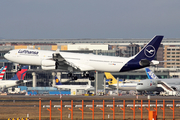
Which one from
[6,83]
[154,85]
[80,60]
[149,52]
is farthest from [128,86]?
[149,52]

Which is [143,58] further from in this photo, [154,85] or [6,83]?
[6,83]

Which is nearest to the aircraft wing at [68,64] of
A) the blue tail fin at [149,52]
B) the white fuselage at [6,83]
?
the blue tail fin at [149,52]

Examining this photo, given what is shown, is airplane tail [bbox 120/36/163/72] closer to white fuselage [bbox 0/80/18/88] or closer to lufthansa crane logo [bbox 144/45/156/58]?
lufthansa crane logo [bbox 144/45/156/58]

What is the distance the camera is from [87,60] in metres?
68.6

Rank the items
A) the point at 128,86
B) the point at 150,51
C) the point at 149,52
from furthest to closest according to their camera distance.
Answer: the point at 128,86 → the point at 150,51 → the point at 149,52

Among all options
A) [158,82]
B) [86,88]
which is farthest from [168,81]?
[86,88]

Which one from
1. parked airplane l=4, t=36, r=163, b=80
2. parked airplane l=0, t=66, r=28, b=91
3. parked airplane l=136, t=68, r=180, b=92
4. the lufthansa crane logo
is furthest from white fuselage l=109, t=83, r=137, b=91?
the lufthansa crane logo

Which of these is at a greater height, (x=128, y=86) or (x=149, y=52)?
(x=149, y=52)

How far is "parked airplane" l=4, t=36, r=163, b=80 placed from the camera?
220ft

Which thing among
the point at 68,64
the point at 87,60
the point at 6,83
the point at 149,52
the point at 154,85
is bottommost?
the point at 154,85

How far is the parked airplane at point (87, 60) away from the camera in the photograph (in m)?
67.0

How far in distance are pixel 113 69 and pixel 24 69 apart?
61.3 meters

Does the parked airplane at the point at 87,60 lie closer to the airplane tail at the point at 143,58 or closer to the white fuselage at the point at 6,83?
the airplane tail at the point at 143,58

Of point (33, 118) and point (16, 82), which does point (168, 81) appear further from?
point (33, 118)
